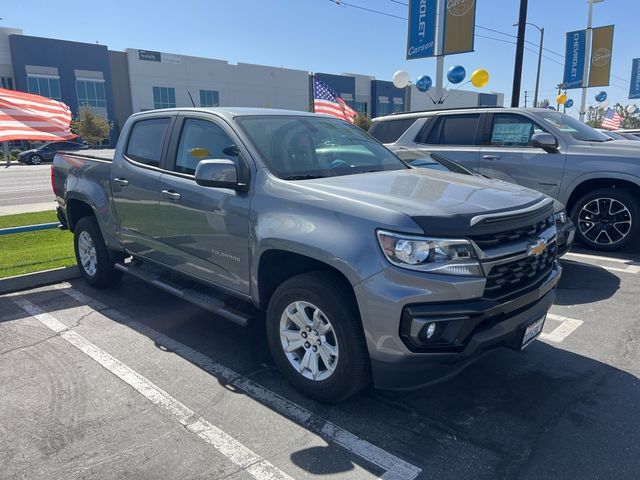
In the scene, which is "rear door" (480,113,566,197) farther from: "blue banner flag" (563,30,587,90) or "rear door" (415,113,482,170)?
"blue banner flag" (563,30,587,90)

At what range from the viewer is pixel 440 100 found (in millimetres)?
17031

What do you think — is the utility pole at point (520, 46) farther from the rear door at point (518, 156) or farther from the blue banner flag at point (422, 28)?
the rear door at point (518, 156)

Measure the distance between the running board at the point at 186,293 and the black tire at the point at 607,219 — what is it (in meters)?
5.23

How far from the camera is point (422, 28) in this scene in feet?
50.4

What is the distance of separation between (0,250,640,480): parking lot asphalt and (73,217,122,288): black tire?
89cm

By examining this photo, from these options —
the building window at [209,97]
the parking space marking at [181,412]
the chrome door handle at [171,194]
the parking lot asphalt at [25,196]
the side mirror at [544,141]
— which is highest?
the building window at [209,97]

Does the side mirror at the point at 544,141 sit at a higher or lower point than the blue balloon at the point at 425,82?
lower

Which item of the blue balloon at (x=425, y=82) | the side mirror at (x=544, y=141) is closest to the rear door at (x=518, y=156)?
the side mirror at (x=544, y=141)

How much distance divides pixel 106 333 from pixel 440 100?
49.7ft

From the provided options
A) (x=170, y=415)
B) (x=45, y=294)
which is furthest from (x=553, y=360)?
(x=45, y=294)

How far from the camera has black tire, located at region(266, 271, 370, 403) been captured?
2842 millimetres

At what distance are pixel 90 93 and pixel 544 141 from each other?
53679 mm

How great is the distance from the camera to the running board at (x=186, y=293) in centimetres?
366

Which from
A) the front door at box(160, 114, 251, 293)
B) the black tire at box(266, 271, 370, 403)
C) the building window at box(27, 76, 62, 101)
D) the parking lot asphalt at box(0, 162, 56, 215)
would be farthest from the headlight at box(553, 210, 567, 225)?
the building window at box(27, 76, 62, 101)
